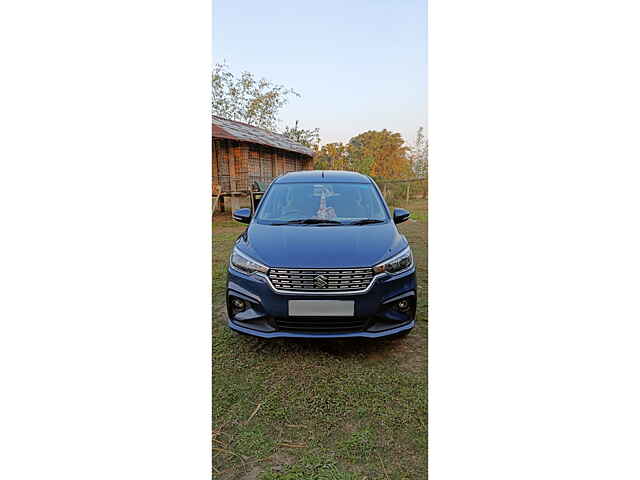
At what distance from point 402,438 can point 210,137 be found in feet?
4.77

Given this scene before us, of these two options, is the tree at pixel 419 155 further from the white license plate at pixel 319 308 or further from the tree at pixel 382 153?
the white license plate at pixel 319 308

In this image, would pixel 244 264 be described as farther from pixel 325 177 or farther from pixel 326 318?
pixel 325 177

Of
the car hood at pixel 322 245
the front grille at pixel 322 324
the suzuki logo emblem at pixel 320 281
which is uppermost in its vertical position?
the car hood at pixel 322 245

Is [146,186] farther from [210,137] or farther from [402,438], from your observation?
[402,438]

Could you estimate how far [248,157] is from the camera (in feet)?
8.13

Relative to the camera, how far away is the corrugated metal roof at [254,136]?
2.04 metres

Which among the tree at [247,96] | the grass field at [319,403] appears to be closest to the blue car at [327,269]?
the grass field at [319,403]

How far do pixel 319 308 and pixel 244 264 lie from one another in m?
0.50

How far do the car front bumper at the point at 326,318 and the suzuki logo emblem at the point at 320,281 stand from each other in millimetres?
45

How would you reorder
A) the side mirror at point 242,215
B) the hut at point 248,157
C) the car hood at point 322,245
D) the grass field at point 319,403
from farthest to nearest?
1. the side mirror at point 242,215
2. the hut at point 248,157
3. the car hood at point 322,245
4. the grass field at point 319,403

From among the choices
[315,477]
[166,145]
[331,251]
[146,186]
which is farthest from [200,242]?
[315,477]

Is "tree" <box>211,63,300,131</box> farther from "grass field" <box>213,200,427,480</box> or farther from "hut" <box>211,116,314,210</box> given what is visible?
"grass field" <box>213,200,427,480</box>

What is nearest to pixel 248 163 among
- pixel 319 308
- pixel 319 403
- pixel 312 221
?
pixel 312 221
